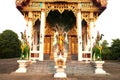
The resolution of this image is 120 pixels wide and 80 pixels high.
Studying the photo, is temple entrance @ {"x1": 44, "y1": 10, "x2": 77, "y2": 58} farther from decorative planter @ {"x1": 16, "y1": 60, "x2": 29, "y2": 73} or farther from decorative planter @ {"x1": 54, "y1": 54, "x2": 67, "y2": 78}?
decorative planter @ {"x1": 54, "y1": 54, "x2": 67, "y2": 78}

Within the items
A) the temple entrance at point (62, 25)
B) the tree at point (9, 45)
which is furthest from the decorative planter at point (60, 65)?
the tree at point (9, 45)

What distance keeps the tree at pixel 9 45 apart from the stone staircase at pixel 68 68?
2712 centimetres

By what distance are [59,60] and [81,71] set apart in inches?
116

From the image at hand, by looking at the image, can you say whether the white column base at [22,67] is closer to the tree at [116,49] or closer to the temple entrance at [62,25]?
the temple entrance at [62,25]

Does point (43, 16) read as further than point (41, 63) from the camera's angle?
Yes

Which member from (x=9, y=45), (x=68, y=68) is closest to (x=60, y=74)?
(x=68, y=68)

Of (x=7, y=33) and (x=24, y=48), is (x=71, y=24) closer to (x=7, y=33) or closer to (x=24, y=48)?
(x=24, y=48)

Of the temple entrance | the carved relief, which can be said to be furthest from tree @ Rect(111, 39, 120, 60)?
the carved relief

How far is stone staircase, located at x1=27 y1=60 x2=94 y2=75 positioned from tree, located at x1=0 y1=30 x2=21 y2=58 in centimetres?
2712

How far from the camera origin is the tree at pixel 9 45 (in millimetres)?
45562

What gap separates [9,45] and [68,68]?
3062cm

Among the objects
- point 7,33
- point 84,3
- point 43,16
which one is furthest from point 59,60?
point 7,33

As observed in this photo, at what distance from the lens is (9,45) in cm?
4750

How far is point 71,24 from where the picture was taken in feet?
84.1
